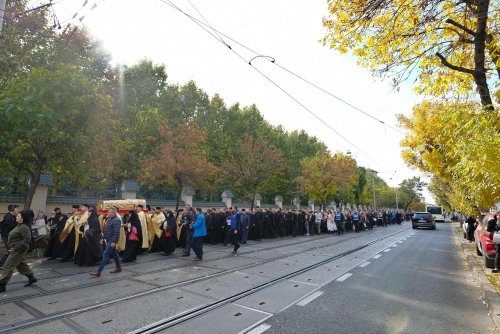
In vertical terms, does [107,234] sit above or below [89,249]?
above

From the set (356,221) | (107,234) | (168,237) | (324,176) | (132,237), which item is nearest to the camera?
(107,234)

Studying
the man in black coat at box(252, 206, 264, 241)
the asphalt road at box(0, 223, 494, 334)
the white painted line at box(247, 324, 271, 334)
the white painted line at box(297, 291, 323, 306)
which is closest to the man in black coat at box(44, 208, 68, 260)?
the asphalt road at box(0, 223, 494, 334)

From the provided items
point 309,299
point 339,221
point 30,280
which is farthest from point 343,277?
point 339,221

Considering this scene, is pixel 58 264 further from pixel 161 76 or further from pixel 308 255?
pixel 161 76

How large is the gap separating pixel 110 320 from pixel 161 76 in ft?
114

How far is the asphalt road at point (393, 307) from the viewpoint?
4754mm

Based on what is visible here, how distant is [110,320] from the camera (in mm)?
4895

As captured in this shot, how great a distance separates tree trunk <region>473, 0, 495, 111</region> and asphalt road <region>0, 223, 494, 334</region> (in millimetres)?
4269

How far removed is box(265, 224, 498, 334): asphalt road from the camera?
4.75 meters

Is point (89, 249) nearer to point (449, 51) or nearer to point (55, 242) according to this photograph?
point (55, 242)

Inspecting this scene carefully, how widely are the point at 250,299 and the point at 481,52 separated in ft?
23.1

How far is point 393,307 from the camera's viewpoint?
571cm

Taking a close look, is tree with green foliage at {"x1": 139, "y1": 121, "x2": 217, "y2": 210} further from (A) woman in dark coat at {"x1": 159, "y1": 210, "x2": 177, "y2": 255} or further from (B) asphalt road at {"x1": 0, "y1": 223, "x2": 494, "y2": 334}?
(B) asphalt road at {"x1": 0, "y1": 223, "x2": 494, "y2": 334}

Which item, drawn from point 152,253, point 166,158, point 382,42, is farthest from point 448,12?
point 166,158
